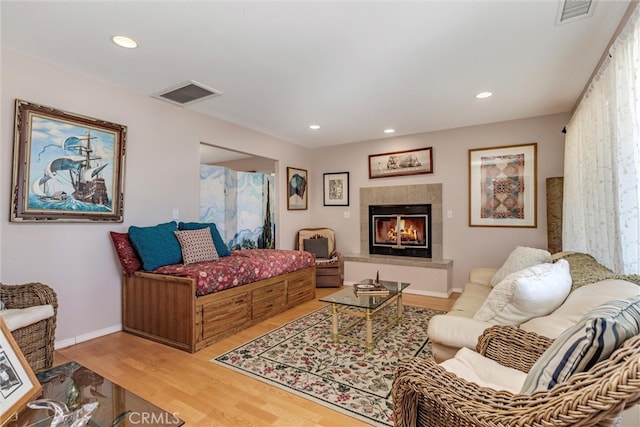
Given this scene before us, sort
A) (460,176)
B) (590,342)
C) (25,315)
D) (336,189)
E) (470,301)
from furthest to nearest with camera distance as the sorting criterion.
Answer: (336,189)
(460,176)
(470,301)
(25,315)
(590,342)

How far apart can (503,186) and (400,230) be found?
1.59 meters

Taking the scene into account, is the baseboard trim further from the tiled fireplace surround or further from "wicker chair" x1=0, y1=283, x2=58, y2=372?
the tiled fireplace surround

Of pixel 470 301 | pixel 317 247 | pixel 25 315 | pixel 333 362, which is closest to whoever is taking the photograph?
pixel 25 315

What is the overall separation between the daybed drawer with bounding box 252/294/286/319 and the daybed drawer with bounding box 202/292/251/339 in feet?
0.35

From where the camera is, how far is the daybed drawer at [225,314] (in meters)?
2.67

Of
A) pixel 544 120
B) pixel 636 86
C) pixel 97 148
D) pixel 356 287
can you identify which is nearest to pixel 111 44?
pixel 97 148

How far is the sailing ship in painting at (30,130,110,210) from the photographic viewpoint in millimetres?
2504

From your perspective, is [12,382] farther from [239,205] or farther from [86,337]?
[239,205]

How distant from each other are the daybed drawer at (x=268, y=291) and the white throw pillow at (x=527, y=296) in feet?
7.13

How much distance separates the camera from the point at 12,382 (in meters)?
1.18

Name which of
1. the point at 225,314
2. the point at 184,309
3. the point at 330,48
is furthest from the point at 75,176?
the point at 330,48

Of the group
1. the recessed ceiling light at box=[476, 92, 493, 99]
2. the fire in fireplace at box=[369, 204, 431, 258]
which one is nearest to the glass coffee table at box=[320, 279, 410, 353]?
the fire in fireplace at box=[369, 204, 431, 258]

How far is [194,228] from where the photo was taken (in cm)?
342

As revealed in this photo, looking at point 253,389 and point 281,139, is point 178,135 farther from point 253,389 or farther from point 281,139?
point 253,389
